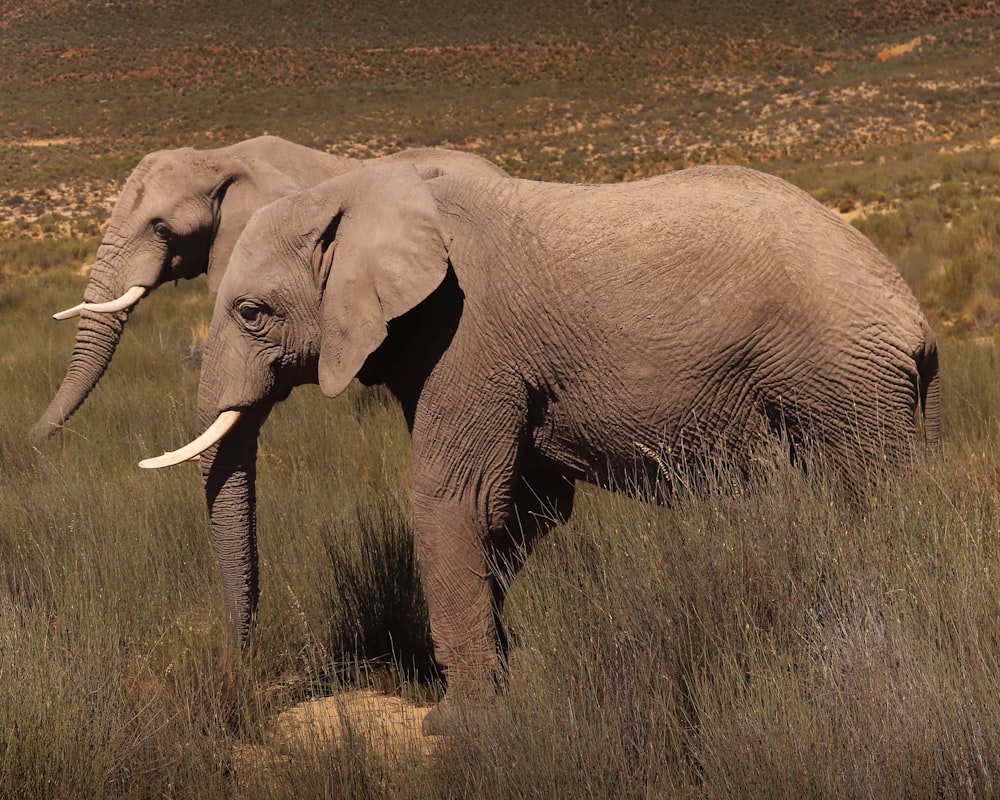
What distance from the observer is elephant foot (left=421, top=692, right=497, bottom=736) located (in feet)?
11.4

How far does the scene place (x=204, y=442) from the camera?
3834mm

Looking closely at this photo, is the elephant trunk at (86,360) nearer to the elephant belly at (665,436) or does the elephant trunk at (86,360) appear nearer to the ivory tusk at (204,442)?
the ivory tusk at (204,442)

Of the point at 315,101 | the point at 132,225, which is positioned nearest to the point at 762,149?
the point at 315,101

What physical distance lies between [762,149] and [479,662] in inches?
1507

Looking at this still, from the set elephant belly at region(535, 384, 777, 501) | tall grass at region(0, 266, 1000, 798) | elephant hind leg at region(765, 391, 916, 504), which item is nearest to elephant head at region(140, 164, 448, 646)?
elephant belly at region(535, 384, 777, 501)

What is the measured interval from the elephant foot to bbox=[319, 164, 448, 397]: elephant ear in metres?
1.06

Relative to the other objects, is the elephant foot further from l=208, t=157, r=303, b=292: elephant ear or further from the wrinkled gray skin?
l=208, t=157, r=303, b=292: elephant ear

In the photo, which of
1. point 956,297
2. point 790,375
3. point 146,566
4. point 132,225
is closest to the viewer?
point 790,375

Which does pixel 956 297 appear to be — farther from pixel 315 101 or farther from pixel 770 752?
pixel 315 101

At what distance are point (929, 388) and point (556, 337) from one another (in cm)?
130

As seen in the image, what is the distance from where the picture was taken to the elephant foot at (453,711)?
347cm

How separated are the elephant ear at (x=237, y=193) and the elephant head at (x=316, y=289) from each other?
292 centimetres

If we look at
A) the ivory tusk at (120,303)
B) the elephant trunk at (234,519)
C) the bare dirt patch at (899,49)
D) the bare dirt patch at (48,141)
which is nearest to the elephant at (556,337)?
the elephant trunk at (234,519)

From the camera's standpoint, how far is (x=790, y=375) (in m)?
3.48
